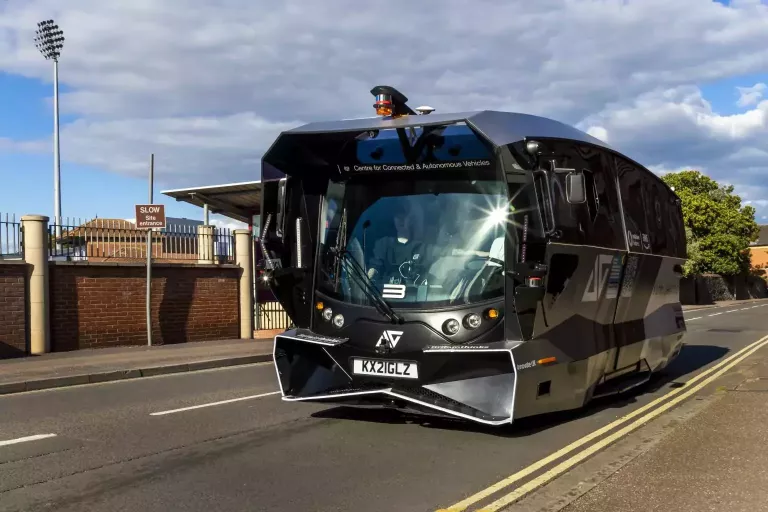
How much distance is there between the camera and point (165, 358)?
1370 centimetres

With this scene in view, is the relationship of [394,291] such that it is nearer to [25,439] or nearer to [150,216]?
[25,439]

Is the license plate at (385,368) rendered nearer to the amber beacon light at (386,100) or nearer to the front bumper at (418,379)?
the front bumper at (418,379)

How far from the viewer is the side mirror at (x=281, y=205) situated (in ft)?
24.1

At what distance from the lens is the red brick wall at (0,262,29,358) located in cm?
1389

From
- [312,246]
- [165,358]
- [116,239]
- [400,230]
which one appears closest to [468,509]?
[400,230]

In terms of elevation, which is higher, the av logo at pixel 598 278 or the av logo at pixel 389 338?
the av logo at pixel 598 278

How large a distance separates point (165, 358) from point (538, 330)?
9.19m

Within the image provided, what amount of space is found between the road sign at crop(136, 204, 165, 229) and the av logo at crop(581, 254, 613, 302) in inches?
405

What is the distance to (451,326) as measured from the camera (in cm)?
649

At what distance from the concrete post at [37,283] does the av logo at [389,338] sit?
33.4 ft

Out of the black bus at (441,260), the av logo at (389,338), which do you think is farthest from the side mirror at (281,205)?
the av logo at (389,338)

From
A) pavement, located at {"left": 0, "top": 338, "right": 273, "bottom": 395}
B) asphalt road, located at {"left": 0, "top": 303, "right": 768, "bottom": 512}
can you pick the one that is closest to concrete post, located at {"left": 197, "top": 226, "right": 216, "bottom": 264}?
pavement, located at {"left": 0, "top": 338, "right": 273, "bottom": 395}

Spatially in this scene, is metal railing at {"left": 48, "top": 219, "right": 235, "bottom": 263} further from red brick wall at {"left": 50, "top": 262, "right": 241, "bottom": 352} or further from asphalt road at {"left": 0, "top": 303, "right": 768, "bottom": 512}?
asphalt road at {"left": 0, "top": 303, "right": 768, "bottom": 512}

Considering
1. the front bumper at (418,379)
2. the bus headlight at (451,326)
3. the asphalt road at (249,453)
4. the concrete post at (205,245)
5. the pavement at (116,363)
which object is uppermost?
the concrete post at (205,245)
